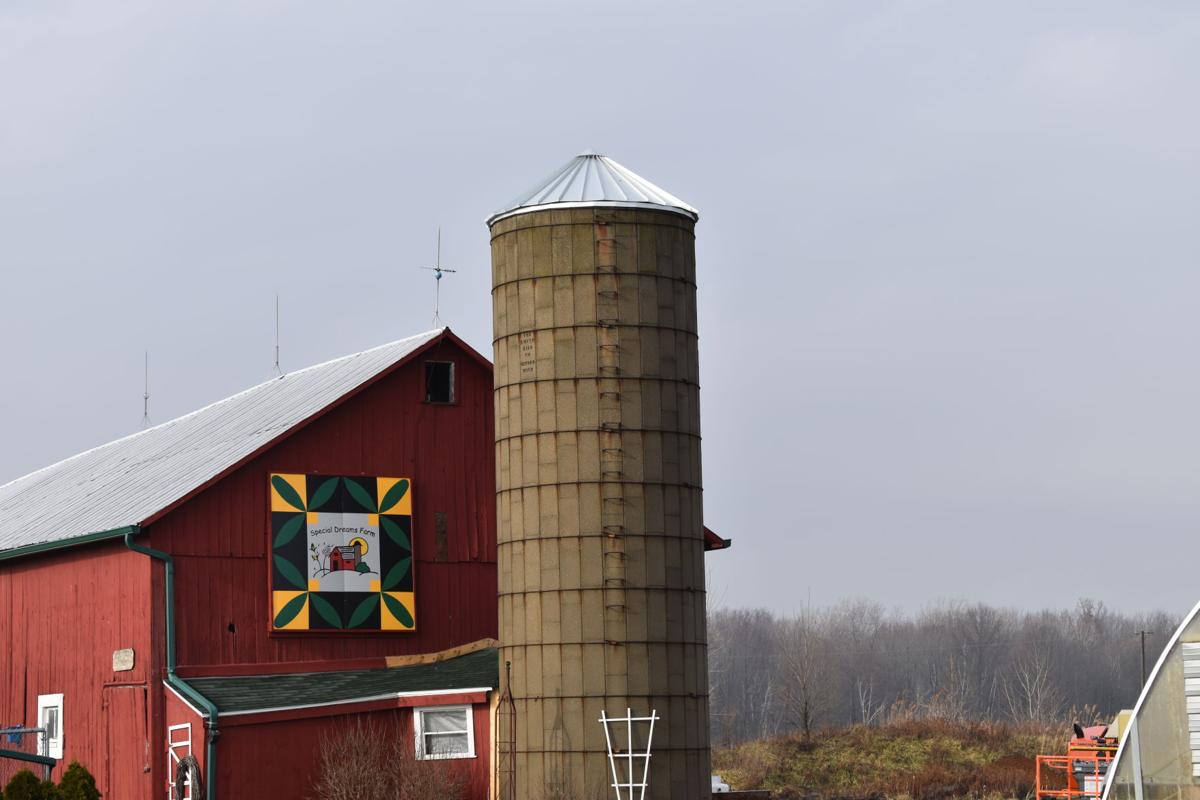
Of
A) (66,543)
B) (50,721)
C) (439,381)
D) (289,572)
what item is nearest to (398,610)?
(289,572)

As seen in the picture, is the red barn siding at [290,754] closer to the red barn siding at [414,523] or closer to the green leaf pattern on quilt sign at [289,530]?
the red barn siding at [414,523]

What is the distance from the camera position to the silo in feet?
79.7

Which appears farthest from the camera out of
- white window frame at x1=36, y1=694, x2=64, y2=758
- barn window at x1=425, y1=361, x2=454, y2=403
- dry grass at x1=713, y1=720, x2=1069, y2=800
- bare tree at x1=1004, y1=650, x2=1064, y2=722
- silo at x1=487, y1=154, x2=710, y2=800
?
bare tree at x1=1004, y1=650, x2=1064, y2=722

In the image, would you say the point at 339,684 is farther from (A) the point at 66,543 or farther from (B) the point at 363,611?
(A) the point at 66,543

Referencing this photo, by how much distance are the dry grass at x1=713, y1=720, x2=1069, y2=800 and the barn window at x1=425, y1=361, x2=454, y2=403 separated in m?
14.6

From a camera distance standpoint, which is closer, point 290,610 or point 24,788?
point 24,788

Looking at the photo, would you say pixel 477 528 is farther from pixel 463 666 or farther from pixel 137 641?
pixel 137 641

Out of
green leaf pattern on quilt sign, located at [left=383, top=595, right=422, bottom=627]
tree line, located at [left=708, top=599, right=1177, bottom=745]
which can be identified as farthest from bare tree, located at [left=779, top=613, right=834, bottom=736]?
green leaf pattern on quilt sign, located at [left=383, top=595, right=422, bottom=627]

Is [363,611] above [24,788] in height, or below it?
above

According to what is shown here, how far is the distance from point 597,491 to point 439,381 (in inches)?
226

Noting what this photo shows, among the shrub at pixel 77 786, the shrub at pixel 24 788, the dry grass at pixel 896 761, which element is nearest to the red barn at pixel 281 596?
the shrub at pixel 77 786

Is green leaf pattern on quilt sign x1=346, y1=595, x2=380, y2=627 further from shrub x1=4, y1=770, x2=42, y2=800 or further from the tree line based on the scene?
the tree line

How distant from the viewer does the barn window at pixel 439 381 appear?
95.7ft

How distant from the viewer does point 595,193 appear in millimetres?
25469
